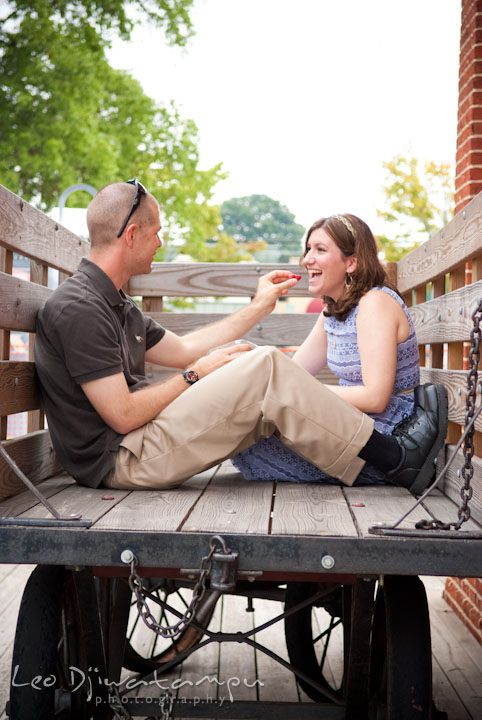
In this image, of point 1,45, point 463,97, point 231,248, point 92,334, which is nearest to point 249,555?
point 92,334

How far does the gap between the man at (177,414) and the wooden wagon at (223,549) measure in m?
0.10

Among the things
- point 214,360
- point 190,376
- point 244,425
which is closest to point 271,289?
point 214,360

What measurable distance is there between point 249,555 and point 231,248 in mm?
26363

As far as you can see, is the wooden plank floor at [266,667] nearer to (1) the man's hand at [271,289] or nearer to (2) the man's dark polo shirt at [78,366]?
(2) the man's dark polo shirt at [78,366]

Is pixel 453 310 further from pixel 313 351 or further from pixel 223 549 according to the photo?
pixel 223 549

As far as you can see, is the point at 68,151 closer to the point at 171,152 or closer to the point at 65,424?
the point at 171,152

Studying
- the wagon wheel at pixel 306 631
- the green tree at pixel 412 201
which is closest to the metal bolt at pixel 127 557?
the wagon wheel at pixel 306 631

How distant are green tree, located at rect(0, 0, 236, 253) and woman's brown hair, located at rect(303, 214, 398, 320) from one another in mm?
13810

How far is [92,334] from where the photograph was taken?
8.64 ft

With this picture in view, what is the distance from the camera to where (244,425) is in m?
2.62

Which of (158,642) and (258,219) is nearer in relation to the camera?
(158,642)

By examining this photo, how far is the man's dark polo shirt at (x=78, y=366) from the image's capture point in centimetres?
Result: 262

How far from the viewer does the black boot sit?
2721 mm

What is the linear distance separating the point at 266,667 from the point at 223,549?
215 cm
